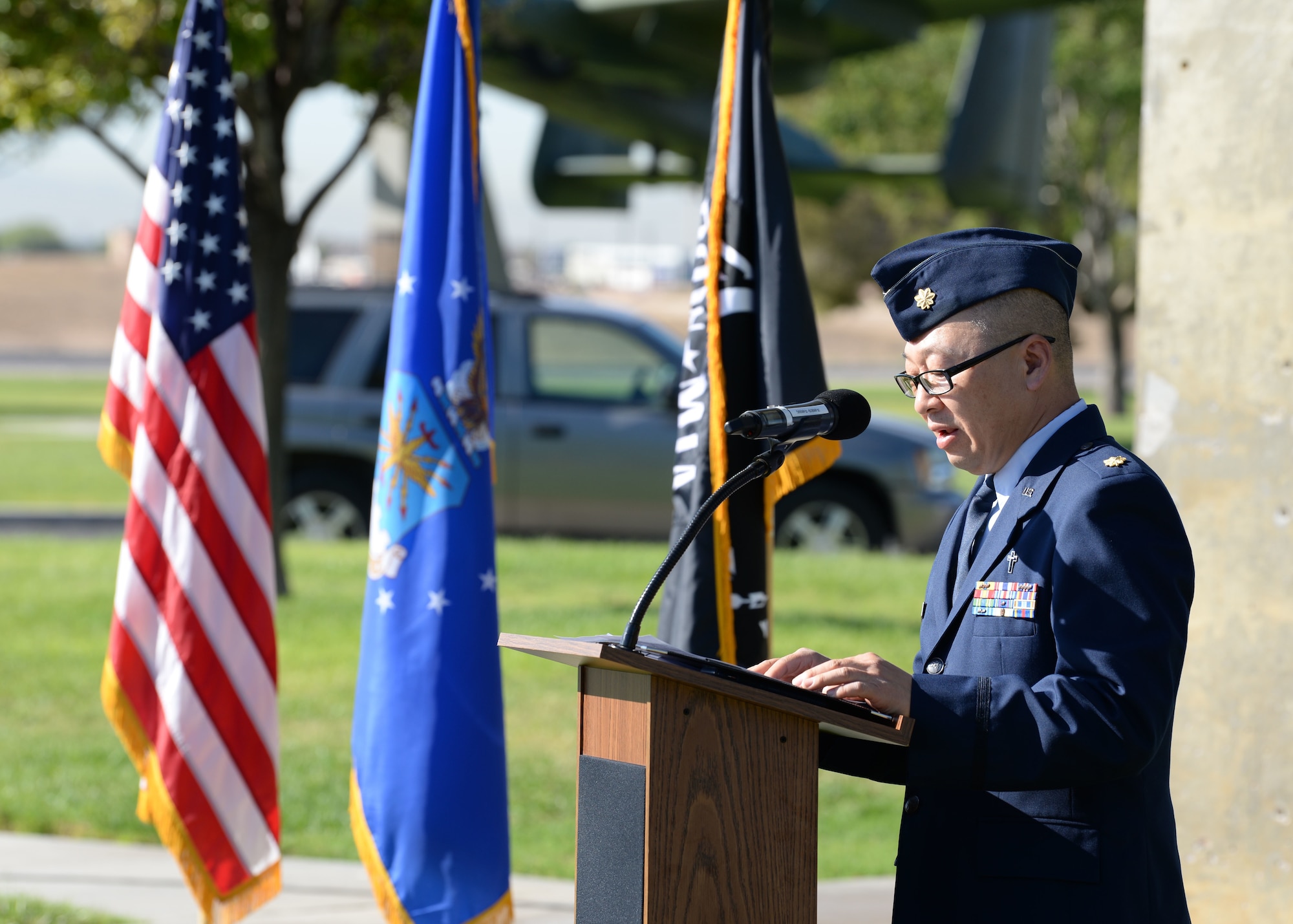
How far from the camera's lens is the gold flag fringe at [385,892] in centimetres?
381

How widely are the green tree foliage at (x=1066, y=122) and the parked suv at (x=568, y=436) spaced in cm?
1326

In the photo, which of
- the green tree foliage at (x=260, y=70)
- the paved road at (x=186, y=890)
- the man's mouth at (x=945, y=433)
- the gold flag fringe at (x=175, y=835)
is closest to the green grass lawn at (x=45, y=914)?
the paved road at (x=186, y=890)

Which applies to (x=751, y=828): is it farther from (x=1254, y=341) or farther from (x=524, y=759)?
(x=524, y=759)

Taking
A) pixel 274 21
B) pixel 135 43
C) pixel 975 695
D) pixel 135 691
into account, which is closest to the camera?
pixel 975 695

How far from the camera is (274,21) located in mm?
9094

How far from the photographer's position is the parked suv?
11.8 metres

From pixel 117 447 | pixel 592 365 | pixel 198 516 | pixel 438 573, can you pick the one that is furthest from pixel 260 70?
pixel 438 573

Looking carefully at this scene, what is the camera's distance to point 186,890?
4953 millimetres

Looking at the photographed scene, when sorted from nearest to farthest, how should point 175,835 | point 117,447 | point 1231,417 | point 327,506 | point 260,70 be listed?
point 1231,417, point 175,835, point 117,447, point 260,70, point 327,506

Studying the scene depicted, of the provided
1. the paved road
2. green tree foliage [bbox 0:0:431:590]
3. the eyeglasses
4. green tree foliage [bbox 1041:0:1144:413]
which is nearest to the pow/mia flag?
the paved road

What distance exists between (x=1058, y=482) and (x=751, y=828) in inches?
25.6

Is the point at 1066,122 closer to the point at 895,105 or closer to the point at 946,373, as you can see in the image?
the point at 895,105

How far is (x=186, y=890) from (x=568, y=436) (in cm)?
733

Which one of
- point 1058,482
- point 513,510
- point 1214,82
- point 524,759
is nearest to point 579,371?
point 513,510
